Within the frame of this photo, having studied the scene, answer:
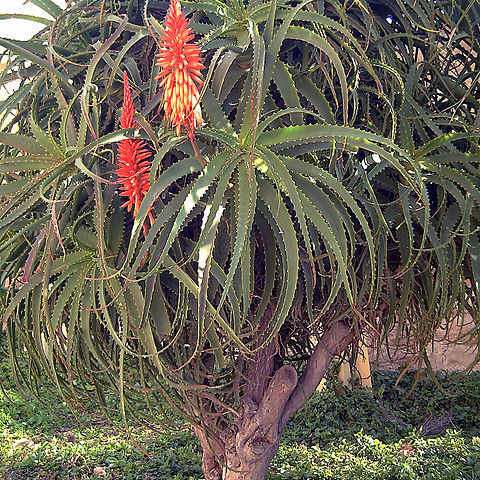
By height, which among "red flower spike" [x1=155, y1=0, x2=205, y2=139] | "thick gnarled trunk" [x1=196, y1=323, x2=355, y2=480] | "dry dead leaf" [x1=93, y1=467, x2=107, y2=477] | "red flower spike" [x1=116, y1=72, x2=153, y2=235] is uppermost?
"red flower spike" [x1=155, y1=0, x2=205, y2=139]

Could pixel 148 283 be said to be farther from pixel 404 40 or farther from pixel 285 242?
pixel 404 40

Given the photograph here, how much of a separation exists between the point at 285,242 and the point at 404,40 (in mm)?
616

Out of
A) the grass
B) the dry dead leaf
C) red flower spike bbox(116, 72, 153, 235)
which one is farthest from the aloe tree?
the dry dead leaf

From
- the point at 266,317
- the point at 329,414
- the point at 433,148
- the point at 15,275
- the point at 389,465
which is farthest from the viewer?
the point at 329,414

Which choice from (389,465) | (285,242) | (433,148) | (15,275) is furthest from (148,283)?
(389,465)

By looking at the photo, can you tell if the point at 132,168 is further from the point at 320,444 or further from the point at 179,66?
the point at 320,444

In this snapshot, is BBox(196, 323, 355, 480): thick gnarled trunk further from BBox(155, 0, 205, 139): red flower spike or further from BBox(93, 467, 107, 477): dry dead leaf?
BBox(93, 467, 107, 477): dry dead leaf

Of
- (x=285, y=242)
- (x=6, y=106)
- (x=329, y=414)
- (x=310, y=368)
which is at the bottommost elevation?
(x=329, y=414)

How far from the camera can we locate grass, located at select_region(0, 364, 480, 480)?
2.77 m

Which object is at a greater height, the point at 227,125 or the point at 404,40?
the point at 404,40

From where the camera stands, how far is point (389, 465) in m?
2.77

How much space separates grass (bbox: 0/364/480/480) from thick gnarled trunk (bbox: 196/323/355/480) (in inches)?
37.3

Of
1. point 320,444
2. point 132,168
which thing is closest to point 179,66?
point 132,168

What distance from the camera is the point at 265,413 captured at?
4.86 feet
